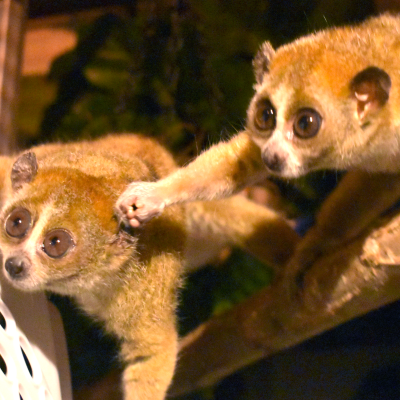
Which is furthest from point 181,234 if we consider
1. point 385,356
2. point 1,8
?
point 1,8

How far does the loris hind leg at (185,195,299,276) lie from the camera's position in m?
2.19

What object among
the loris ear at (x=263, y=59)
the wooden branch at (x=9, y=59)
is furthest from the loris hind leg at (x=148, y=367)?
the wooden branch at (x=9, y=59)

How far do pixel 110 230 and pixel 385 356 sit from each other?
1618 millimetres

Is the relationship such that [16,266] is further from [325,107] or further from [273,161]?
[325,107]

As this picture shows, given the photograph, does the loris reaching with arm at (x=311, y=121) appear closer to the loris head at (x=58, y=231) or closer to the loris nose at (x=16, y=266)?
the loris head at (x=58, y=231)

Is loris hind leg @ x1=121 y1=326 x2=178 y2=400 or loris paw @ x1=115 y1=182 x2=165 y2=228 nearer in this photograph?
loris paw @ x1=115 y1=182 x2=165 y2=228

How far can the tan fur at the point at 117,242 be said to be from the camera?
148cm

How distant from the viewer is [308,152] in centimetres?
147

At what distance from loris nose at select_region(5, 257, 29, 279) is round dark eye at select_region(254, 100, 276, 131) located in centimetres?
91

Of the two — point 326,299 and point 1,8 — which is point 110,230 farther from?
point 1,8

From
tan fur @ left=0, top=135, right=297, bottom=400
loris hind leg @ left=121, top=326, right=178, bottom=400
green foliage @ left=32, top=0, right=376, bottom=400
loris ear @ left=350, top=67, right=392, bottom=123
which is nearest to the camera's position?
loris ear @ left=350, top=67, right=392, bottom=123

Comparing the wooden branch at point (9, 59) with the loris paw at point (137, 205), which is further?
the wooden branch at point (9, 59)

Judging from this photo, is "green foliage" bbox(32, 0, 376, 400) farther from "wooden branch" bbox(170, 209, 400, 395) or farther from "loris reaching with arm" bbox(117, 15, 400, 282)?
"loris reaching with arm" bbox(117, 15, 400, 282)

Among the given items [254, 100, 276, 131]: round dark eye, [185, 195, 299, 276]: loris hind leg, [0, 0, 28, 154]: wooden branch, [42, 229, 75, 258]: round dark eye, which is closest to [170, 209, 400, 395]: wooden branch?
[185, 195, 299, 276]: loris hind leg
